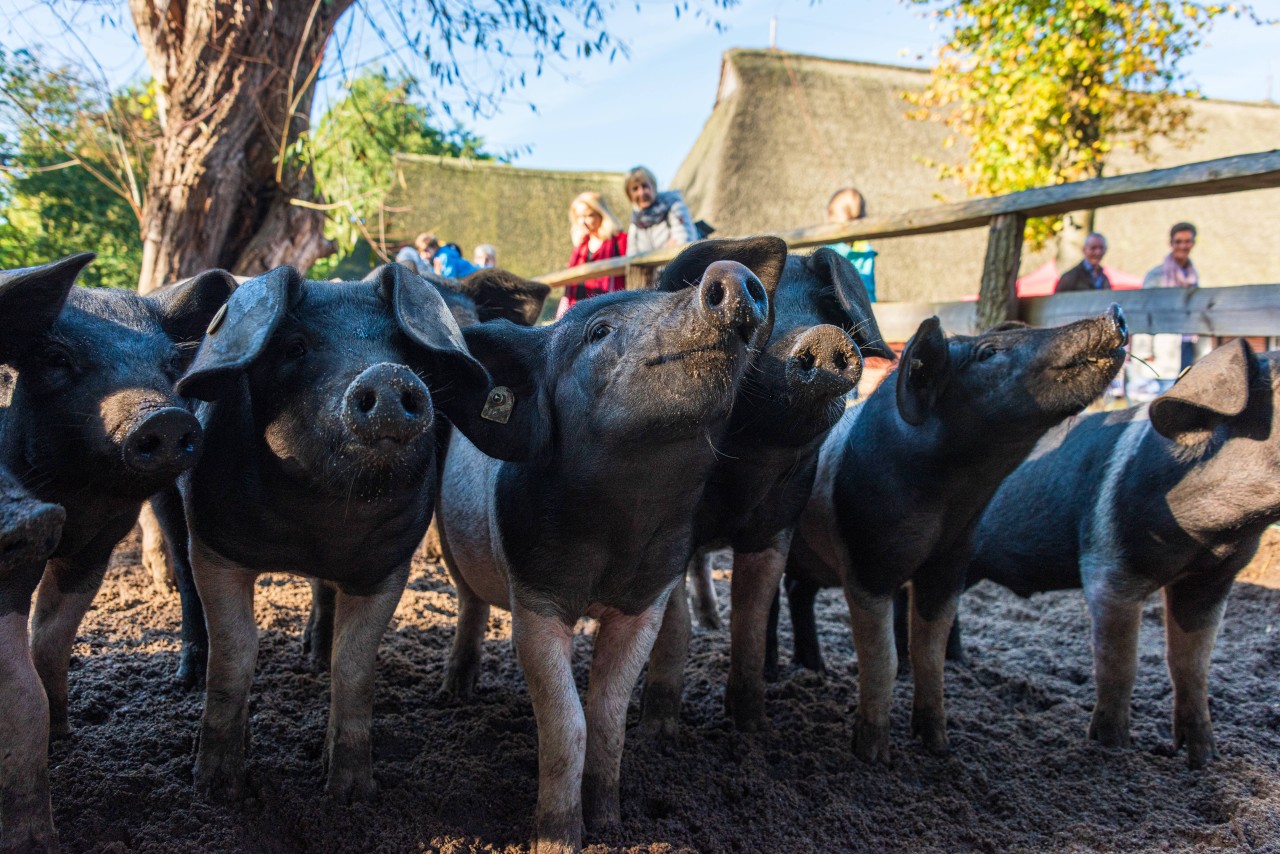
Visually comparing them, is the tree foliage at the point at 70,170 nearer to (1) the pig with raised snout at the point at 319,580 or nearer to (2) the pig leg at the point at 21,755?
(1) the pig with raised snout at the point at 319,580

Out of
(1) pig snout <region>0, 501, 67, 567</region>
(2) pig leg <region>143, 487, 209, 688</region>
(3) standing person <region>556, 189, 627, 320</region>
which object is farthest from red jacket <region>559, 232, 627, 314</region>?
(1) pig snout <region>0, 501, 67, 567</region>

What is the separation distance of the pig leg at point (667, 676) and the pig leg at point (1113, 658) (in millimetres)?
1809

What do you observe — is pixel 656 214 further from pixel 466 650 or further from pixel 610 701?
pixel 610 701

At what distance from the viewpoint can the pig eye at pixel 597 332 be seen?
2.78m

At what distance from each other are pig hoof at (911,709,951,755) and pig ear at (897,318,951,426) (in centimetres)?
130

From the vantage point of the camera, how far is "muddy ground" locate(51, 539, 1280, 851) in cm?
289

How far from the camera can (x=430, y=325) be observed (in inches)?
112

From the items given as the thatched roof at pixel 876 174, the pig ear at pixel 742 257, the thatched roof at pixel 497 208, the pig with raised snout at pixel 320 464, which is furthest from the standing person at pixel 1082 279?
the thatched roof at pixel 497 208

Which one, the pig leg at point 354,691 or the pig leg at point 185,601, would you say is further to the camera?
the pig leg at point 185,601

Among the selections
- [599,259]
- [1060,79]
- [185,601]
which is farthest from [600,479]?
[1060,79]

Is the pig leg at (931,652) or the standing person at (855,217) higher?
the standing person at (855,217)

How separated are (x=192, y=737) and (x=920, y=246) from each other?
23.3 metres

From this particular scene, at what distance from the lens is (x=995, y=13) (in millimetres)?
13266

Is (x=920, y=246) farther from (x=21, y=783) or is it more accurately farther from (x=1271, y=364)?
(x=21, y=783)
